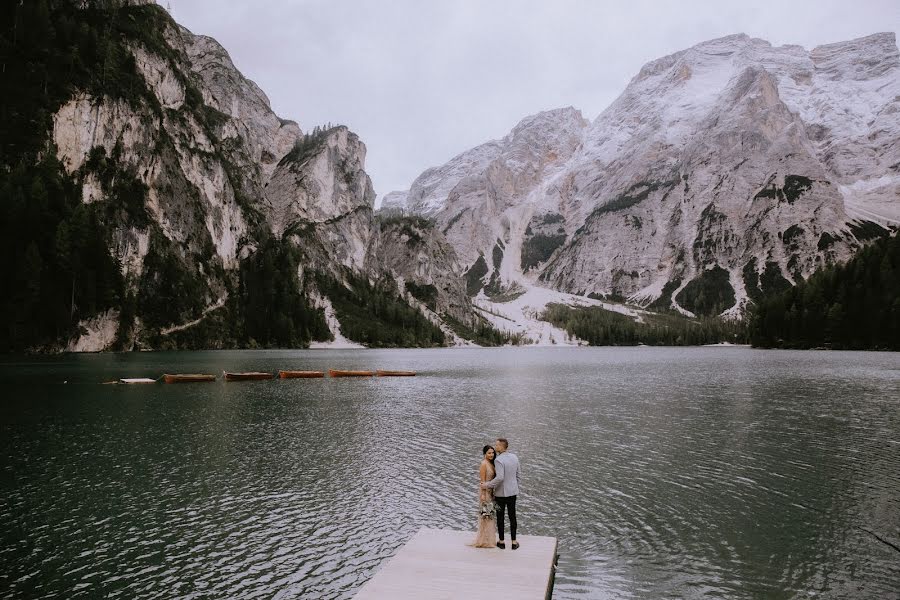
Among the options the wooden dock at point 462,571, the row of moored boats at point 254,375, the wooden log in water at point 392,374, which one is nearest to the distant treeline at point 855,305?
the wooden log in water at point 392,374

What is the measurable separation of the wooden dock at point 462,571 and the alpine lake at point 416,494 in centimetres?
145

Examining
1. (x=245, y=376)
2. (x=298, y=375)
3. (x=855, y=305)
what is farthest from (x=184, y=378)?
(x=855, y=305)

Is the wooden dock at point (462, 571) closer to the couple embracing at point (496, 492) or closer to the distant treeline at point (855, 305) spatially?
the couple embracing at point (496, 492)

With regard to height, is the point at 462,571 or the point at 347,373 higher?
the point at 347,373

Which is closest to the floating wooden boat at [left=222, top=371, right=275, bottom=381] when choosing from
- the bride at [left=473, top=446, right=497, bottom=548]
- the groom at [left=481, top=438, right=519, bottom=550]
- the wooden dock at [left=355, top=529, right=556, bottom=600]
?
the wooden dock at [left=355, top=529, right=556, bottom=600]

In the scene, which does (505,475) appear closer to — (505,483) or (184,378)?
(505,483)

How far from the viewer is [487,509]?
17.9m

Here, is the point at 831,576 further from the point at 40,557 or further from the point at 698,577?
the point at 40,557

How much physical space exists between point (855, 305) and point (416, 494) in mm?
202165

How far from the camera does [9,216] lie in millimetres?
122312

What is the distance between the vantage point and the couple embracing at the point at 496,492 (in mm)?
17703

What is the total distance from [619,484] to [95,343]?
154 meters

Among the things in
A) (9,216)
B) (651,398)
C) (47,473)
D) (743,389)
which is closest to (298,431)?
(47,473)

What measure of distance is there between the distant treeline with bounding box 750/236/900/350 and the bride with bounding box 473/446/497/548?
640ft
